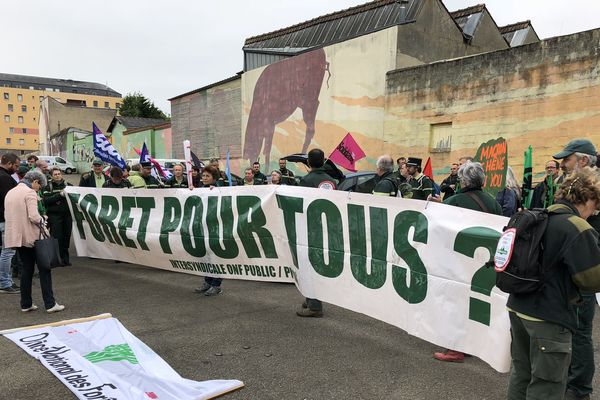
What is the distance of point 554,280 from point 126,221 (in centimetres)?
587

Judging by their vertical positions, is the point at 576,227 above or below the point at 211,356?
above

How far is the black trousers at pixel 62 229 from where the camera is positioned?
24.4 feet

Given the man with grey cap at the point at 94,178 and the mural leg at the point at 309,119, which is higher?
the mural leg at the point at 309,119

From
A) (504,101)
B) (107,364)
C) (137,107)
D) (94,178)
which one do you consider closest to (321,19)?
(504,101)

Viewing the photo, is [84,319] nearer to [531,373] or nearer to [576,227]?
[531,373]

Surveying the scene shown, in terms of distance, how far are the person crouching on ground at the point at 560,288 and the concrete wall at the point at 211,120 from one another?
19.9m

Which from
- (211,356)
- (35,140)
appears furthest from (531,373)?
(35,140)

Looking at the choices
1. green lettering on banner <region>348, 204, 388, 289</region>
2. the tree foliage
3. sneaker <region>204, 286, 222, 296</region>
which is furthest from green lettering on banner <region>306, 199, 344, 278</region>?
the tree foliage

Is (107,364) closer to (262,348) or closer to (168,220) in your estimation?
(262,348)

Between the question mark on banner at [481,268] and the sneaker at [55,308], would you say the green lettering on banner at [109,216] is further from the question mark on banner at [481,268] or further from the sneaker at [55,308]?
the question mark on banner at [481,268]

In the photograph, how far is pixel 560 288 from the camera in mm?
2270

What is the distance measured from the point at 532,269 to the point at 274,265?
10.6 ft

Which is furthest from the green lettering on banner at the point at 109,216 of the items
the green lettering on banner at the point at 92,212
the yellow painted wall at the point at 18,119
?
the yellow painted wall at the point at 18,119

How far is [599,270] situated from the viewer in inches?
84.6
